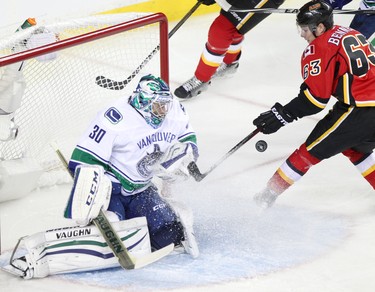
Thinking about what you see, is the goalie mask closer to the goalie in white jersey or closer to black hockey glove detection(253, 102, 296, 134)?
the goalie in white jersey

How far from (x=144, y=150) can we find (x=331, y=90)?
0.74 m

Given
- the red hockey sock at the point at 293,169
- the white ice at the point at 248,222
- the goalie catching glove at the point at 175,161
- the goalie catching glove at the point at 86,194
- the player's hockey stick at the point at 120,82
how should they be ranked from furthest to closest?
the player's hockey stick at the point at 120,82
the red hockey sock at the point at 293,169
the goalie catching glove at the point at 175,161
the white ice at the point at 248,222
the goalie catching glove at the point at 86,194

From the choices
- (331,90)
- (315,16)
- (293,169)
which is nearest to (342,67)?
(331,90)

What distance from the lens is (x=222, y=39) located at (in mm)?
4430

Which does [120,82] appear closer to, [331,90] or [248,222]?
[248,222]

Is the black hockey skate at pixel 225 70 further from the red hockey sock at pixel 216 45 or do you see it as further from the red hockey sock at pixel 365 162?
the red hockey sock at pixel 365 162

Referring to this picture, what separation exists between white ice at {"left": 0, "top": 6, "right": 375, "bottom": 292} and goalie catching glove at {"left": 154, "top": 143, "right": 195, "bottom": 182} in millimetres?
282

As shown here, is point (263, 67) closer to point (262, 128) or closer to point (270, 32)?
point (270, 32)

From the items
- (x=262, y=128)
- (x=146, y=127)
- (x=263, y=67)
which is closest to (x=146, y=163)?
(x=146, y=127)

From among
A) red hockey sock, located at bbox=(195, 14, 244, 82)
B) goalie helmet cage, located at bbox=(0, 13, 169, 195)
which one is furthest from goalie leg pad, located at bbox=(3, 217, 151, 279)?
red hockey sock, located at bbox=(195, 14, 244, 82)

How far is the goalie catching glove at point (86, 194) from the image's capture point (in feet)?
9.37

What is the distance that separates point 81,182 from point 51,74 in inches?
33.9

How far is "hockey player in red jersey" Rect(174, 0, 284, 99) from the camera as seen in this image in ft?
14.3

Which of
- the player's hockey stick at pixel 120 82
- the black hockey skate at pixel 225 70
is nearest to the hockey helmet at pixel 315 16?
the player's hockey stick at pixel 120 82
